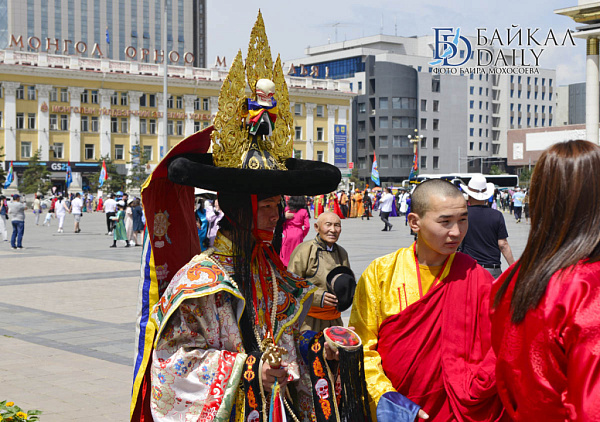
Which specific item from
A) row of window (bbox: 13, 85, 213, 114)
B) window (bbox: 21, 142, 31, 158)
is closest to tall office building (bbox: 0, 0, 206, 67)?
row of window (bbox: 13, 85, 213, 114)

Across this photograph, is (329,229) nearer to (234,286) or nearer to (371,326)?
(371,326)

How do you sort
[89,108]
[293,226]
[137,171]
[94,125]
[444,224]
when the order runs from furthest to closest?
1. [94,125]
2. [89,108]
3. [137,171]
4. [293,226]
5. [444,224]

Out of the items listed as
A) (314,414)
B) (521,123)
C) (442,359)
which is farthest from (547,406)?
(521,123)

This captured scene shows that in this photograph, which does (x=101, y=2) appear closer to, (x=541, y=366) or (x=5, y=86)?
(x=5, y=86)

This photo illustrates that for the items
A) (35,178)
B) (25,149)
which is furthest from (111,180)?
(25,149)

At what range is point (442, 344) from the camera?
300cm

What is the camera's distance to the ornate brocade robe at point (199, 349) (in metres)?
2.79

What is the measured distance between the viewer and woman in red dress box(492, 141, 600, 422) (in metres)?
1.95

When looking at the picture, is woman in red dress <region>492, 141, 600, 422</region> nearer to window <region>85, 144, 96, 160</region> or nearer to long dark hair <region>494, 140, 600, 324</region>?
long dark hair <region>494, 140, 600, 324</region>

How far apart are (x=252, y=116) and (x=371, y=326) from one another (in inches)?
39.3

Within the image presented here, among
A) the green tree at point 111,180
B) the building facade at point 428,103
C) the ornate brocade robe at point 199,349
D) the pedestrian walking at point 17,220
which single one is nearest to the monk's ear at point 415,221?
the ornate brocade robe at point 199,349

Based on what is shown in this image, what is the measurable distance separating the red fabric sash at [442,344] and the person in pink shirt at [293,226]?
5.60 meters

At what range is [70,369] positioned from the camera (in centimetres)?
718

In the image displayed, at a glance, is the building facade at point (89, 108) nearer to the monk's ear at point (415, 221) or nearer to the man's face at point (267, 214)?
the monk's ear at point (415, 221)
